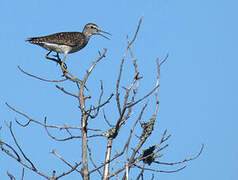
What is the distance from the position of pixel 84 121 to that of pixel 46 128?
573mm

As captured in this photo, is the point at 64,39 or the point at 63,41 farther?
the point at 64,39

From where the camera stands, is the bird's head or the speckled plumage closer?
the speckled plumage

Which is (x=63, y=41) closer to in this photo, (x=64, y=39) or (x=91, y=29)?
(x=64, y=39)

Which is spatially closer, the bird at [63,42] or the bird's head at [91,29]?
the bird at [63,42]

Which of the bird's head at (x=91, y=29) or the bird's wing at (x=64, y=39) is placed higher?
the bird's head at (x=91, y=29)

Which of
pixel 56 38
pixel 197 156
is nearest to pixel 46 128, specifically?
pixel 197 156

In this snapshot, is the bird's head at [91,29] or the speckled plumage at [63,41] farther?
the bird's head at [91,29]

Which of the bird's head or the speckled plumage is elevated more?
the bird's head

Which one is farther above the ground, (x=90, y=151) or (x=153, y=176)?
(x=90, y=151)

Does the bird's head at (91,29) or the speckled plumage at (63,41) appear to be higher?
the bird's head at (91,29)

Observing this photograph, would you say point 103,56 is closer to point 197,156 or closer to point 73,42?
point 197,156

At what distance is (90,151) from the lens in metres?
6.26

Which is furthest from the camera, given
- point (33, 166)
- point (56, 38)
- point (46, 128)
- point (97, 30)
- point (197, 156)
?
point (97, 30)

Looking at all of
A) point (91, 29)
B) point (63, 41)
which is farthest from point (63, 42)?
point (91, 29)
